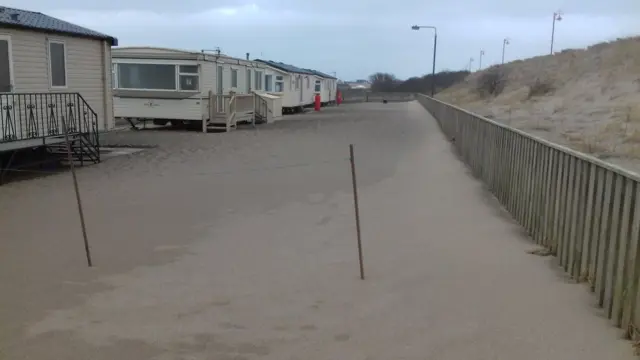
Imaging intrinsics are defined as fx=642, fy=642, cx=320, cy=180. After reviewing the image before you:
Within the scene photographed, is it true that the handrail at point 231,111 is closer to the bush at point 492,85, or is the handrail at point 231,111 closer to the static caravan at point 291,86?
the static caravan at point 291,86

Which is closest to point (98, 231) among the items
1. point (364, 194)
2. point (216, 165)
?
point (364, 194)

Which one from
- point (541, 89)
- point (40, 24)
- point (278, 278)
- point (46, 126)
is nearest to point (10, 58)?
point (40, 24)

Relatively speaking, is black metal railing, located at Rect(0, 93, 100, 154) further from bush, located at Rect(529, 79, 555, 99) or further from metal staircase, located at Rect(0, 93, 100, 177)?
bush, located at Rect(529, 79, 555, 99)

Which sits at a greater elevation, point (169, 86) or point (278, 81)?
point (278, 81)

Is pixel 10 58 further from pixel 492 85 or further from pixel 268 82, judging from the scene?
pixel 492 85

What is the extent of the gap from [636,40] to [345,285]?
46.3 metres

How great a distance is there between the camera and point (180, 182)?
477 inches

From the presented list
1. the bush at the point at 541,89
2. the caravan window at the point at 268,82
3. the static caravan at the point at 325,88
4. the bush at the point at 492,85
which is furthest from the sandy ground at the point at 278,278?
the static caravan at the point at 325,88

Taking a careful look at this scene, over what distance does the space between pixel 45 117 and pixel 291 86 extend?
29.8 metres

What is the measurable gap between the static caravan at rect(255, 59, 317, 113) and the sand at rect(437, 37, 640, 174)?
12331 mm

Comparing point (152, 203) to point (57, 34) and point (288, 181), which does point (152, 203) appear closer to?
point (288, 181)

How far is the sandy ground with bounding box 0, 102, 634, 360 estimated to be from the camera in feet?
14.8

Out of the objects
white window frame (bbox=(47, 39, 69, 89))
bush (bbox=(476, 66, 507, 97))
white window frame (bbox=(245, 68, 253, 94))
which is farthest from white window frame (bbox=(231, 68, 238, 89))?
bush (bbox=(476, 66, 507, 97))

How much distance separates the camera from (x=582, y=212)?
5676 mm
